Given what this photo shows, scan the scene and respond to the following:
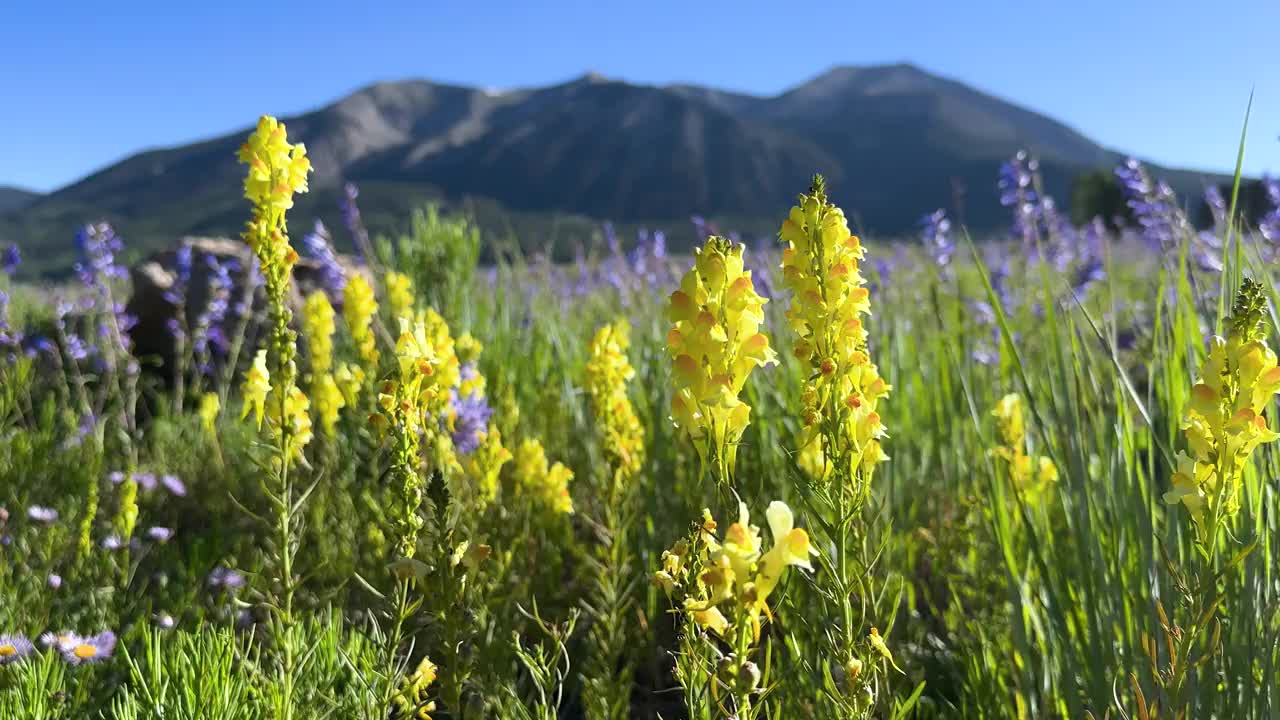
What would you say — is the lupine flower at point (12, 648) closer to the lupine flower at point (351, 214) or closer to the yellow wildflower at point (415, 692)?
the yellow wildflower at point (415, 692)

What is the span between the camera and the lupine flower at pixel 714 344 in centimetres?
124

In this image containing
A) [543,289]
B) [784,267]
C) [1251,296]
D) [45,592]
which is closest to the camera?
[1251,296]

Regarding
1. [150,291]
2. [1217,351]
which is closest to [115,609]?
[1217,351]

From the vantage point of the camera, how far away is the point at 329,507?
3.56 metres

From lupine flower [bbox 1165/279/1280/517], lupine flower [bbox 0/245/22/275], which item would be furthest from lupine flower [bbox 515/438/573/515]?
lupine flower [bbox 0/245/22/275]

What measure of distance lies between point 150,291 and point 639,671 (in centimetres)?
570

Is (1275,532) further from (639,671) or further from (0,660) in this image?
(0,660)

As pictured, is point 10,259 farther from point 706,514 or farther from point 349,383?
point 706,514

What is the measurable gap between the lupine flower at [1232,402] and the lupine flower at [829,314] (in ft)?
1.44

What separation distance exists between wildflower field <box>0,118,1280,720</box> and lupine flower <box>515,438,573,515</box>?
0.01m

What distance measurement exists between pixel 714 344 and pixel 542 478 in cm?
160

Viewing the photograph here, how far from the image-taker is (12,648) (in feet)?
7.21

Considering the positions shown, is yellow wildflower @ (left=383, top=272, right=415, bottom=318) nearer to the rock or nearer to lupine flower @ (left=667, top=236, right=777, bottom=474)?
lupine flower @ (left=667, top=236, right=777, bottom=474)

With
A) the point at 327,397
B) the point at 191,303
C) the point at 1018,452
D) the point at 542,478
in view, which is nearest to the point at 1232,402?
the point at 1018,452
